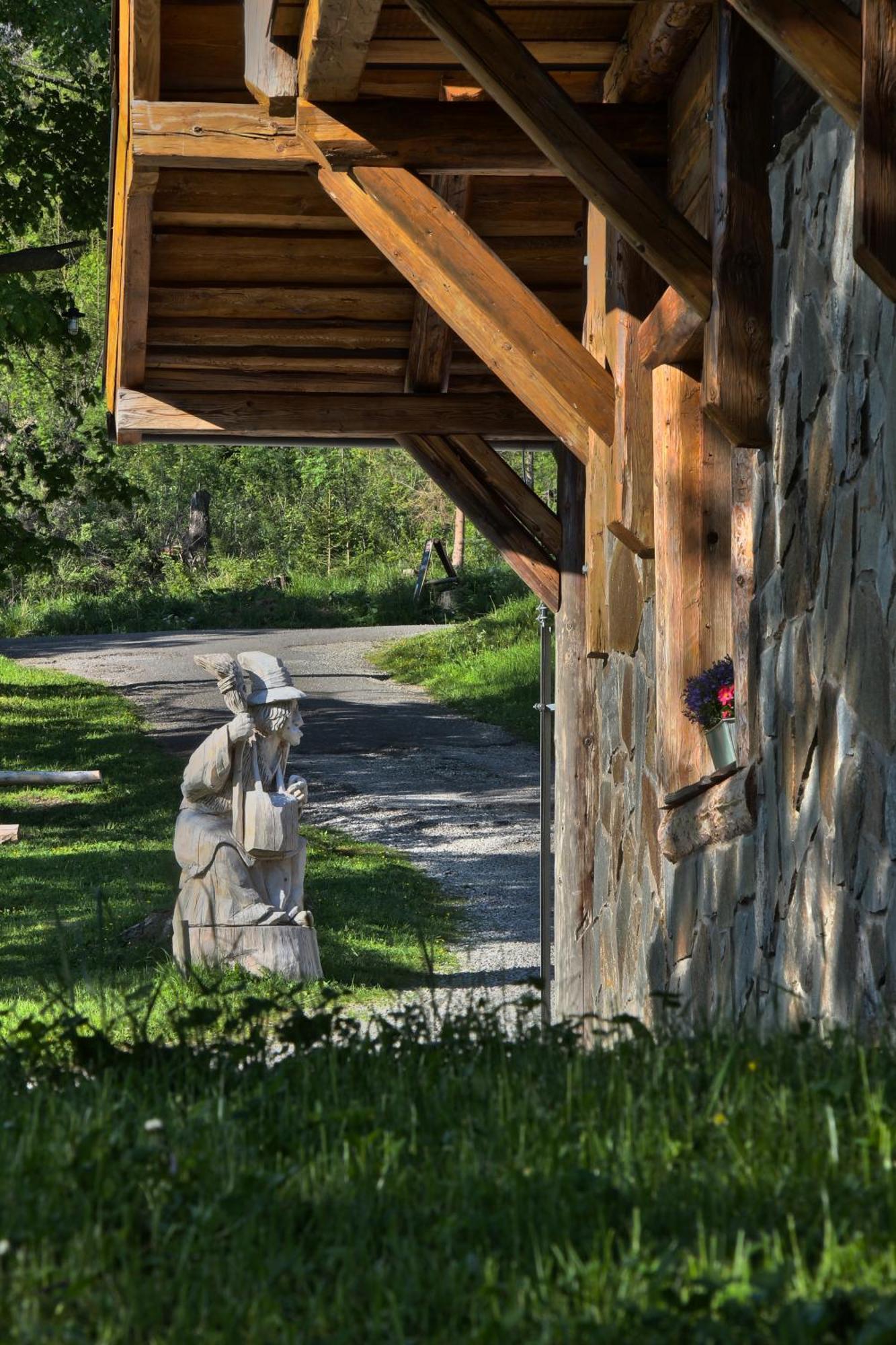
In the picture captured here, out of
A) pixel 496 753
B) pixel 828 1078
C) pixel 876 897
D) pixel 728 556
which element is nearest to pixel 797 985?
pixel 876 897

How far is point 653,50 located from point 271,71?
129 centimetres

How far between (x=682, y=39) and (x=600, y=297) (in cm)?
115

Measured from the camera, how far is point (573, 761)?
8.00 metres

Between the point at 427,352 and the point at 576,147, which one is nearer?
the point at 576,147

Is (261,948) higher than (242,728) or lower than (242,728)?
lower

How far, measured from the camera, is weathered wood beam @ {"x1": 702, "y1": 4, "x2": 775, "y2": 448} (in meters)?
4.73

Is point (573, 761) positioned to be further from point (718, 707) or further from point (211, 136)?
point (211, 136)

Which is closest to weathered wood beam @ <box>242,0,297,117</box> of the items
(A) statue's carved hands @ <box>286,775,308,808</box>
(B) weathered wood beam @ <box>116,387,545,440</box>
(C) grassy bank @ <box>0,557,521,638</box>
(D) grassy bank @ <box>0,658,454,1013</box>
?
(D) grassy bank @ <box>0,658,454,1013</box>

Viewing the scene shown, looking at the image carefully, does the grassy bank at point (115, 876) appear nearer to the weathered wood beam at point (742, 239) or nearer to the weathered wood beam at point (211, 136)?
the weathered wood beam at point (742, 239)

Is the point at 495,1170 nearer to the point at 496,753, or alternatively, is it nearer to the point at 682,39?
the point at 682,39

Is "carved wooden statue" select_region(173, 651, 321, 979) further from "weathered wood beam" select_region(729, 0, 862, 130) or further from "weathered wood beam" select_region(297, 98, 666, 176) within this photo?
"weathered wood beam" select_region(729, 0, 862, 130)

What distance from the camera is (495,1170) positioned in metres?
2.60

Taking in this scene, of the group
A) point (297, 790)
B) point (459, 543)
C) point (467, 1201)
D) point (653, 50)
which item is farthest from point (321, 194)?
point (459, 543)

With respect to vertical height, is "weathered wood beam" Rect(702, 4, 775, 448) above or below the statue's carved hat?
above
